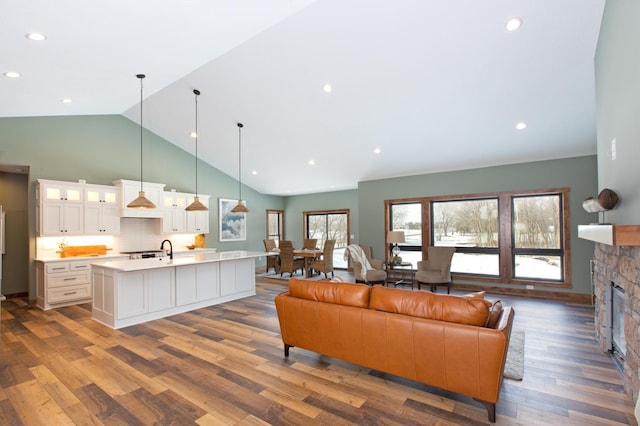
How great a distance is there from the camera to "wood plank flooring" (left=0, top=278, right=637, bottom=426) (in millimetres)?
2322

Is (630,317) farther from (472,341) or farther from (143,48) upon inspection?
(143,48)

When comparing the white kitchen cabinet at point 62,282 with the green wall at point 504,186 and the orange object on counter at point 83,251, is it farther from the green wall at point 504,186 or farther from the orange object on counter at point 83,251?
the green wall at point 504,186

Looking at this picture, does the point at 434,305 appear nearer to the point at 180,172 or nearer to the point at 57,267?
the point at 57,267

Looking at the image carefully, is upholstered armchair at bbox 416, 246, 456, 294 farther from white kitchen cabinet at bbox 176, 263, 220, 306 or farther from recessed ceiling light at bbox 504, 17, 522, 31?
recessed ceiling light at bbox 504, 17, 522, 31

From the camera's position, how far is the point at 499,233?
666 cm

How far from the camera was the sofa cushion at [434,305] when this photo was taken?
2363 millimetres

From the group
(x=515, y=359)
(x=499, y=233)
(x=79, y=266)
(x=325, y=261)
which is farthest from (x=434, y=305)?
(x=79, y=266)

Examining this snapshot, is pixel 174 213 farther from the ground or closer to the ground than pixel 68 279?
farther from the ground

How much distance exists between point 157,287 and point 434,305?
4138 millimetres

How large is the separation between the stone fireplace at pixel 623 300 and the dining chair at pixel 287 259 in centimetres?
615

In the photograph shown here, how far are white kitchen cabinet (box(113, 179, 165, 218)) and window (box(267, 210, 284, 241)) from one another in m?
4.06

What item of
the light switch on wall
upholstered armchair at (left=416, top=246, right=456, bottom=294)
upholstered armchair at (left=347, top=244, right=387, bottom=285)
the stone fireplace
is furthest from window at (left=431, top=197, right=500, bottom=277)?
the light switch on wall

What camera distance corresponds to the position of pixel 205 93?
577 centimetres

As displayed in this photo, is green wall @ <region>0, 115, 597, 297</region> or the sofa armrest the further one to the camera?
the sofa armrest
